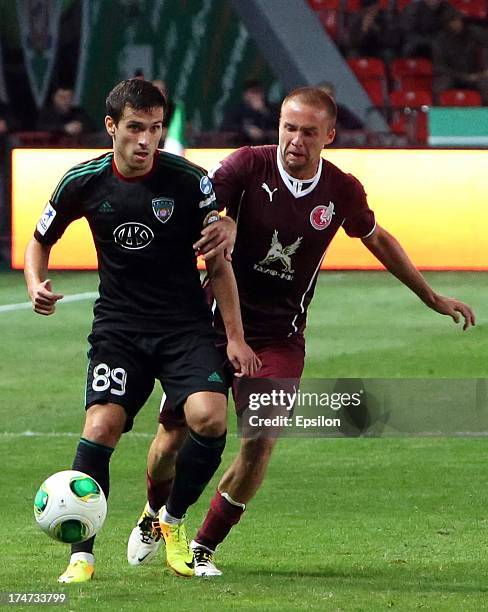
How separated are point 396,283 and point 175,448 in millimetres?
9553

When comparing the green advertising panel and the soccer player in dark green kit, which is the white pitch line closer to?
the soccer player in dark green kit

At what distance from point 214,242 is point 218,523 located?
1.13 m

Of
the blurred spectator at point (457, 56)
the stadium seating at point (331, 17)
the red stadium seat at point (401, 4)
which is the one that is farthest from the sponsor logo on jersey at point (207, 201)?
the stadium seating at point (331, 17)

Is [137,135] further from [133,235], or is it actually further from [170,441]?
[170,441]

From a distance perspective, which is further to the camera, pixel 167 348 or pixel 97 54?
pixel 97 54

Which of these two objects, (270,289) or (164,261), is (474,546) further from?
(164,261)

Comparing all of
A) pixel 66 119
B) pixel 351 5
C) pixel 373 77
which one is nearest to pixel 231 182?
pixel 66 119

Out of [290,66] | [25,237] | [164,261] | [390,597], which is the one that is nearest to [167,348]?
[164,261]

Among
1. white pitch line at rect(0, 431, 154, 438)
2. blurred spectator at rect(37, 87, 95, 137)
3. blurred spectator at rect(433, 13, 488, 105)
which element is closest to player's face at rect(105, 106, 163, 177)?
white pitch line at rect(0, 431, 154, 438)

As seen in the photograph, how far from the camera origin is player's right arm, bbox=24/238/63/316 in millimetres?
5609

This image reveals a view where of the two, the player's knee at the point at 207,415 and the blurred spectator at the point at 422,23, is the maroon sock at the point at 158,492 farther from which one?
the blurred spectator at the point at 422,23

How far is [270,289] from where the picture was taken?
6289mm

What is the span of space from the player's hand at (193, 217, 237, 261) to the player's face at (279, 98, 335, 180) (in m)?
0.48

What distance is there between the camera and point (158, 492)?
6355mm
